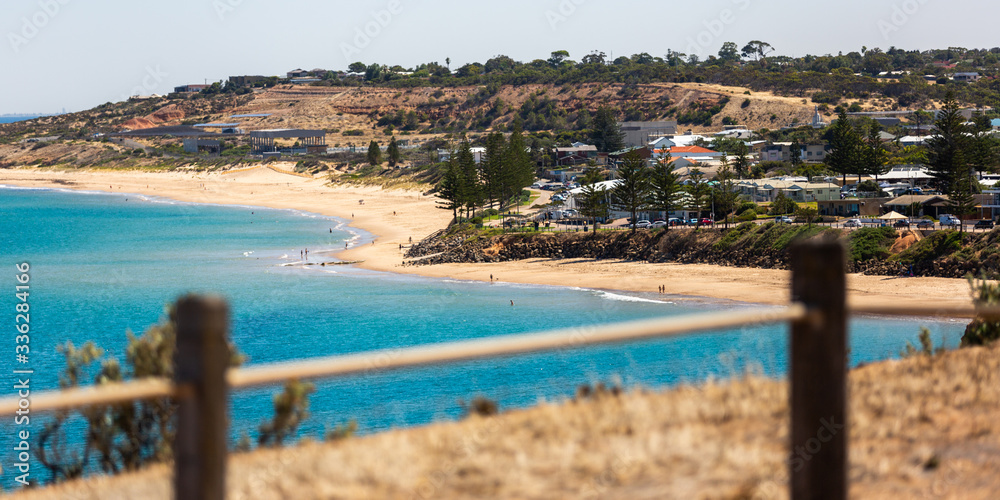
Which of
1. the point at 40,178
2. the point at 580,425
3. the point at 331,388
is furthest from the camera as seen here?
the point at 40,178

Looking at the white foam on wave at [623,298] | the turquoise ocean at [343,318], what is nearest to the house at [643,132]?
the turquoise ocean at [343,318]

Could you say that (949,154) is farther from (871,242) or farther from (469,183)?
(469,183)

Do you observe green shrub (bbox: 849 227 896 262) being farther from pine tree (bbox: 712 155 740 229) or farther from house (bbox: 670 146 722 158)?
house (bbox: 670 146 722 158)

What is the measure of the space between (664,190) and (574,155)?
44.0 m

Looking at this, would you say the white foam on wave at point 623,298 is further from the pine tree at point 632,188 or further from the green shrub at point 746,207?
the green shrub at point 746,207

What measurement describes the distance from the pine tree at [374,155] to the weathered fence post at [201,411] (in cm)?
10385

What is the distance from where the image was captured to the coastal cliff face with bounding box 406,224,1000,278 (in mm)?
40156

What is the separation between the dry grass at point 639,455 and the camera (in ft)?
10.2

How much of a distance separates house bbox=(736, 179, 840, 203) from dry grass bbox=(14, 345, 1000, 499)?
55.3m

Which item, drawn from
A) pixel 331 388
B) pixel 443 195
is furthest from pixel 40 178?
pixel 331 388

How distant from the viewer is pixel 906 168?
2667 inches

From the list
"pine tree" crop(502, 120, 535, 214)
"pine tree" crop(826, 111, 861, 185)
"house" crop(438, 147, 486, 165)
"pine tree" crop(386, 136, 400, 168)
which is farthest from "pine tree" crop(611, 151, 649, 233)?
"pine tree" crop(386, 136, 400, 168)

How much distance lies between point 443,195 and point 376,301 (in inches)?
1068

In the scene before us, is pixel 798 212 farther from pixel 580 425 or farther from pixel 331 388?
pixel 580 425
